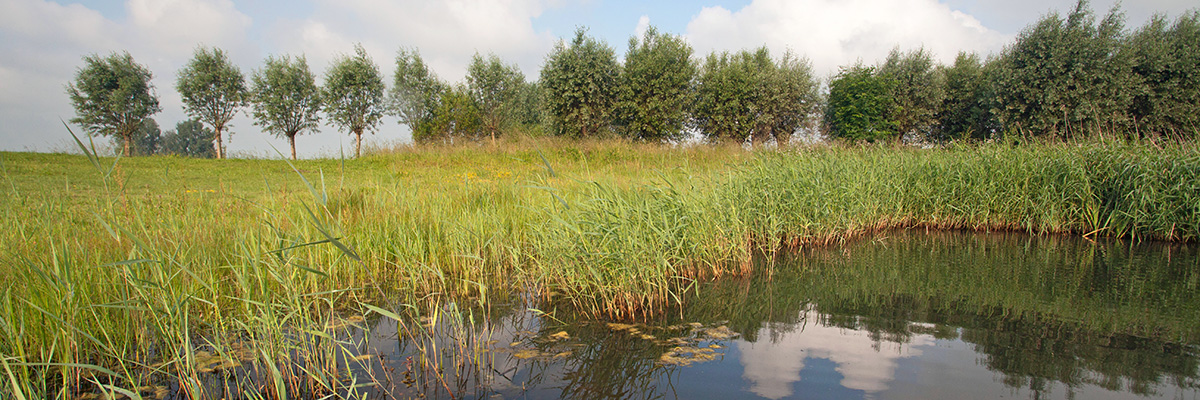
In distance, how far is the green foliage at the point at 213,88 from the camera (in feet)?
109

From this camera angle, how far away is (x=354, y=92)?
34406mm

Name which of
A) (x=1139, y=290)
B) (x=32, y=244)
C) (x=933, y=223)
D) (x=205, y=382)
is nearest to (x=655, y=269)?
(x=205, y=382)

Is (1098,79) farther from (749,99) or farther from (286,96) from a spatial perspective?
(286,96)

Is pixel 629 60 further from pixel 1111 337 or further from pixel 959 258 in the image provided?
pixel 1111 337

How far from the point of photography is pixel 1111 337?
160 inches

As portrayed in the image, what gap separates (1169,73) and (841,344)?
31.0 metres

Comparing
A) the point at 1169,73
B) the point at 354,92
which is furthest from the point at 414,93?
the point at 1169,73

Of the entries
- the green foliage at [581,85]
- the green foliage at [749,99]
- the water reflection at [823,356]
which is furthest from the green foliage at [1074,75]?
the water reflection at [823,356]

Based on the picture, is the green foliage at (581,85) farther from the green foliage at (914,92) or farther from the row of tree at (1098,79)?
the green foliage at (914,92)

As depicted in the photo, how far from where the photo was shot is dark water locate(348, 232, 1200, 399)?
319cm

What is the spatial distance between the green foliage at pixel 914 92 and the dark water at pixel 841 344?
29854 mm

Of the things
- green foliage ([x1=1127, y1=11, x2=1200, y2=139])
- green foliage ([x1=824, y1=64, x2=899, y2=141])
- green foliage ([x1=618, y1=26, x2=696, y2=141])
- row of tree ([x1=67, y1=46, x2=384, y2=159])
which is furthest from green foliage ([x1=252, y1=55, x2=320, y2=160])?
green foliage ([x1=1127, y1=11, x2=1200, y2=139])

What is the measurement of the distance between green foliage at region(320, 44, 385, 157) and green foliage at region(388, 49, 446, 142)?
106 inches

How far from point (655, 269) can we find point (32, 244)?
177 inches
